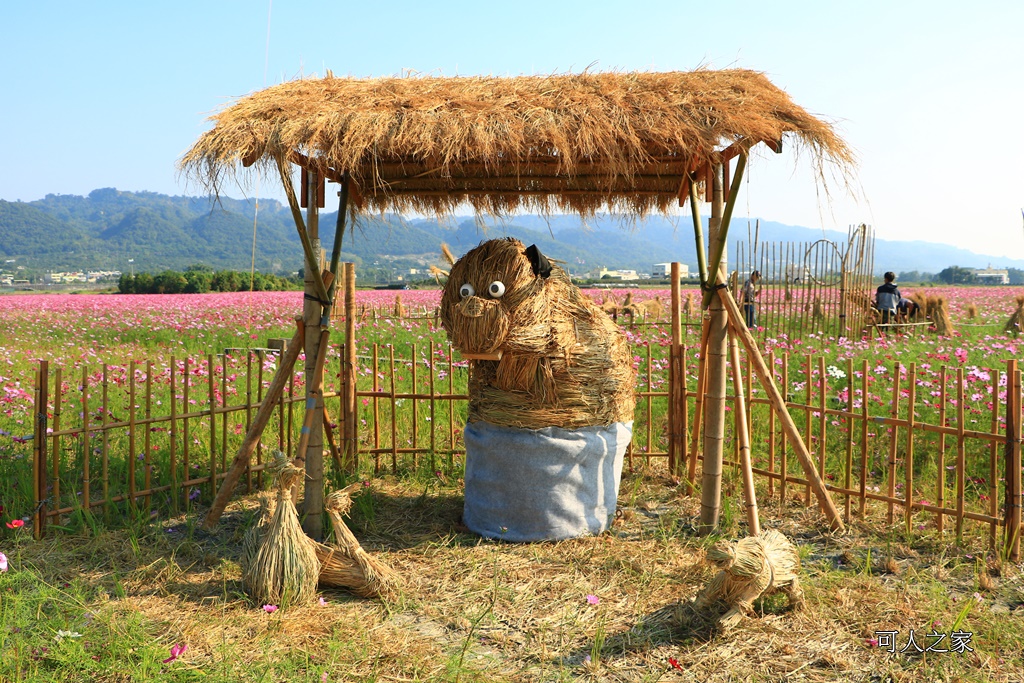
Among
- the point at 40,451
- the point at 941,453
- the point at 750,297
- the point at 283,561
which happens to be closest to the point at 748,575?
the point at 941,453

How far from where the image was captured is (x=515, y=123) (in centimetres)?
424

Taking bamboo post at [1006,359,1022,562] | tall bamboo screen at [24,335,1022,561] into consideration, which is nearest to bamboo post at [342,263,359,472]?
tall bamboo screen at [24,335,1022,561]

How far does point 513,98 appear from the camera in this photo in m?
4.56

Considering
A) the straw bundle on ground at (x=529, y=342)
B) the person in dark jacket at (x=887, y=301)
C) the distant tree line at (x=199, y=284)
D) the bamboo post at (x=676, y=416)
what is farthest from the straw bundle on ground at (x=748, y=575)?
the distant tree line at (x=199, y=284)

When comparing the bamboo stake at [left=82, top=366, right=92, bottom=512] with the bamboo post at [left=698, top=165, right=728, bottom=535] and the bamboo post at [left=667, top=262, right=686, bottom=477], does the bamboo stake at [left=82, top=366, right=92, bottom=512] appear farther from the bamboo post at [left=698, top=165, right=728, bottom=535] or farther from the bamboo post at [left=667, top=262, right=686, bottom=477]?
the bamboo post at [left=667, top=262, right=686, bottom=477]

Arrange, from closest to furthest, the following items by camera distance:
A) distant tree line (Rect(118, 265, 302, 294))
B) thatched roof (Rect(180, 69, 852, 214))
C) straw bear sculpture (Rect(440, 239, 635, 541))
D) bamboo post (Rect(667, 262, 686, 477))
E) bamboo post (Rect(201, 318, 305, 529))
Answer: thatched roof (Rect(180, 69, 852, 214)) → straw bear sculpture (Rect(440, 239, 635, 541)) → bamboo post (Rect(201, 318, 305, 529)) → bamboo post (Rect(667, 262, 686, 477)) → distant tree line (Rect(118, 265, 302, 294))

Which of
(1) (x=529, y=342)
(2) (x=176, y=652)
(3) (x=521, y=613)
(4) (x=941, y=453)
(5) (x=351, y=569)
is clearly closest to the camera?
(2) (x=176, y=652)

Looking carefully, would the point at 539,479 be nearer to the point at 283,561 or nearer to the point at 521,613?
the point at 521,613

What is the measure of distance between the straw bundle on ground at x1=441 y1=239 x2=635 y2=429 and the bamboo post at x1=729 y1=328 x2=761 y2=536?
795mm

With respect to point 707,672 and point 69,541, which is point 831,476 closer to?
point 707,672

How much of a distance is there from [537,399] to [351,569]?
4.95 ft

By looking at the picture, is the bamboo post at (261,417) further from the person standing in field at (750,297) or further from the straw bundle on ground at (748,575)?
the person standing in field at (750,297)

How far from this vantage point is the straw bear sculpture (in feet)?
14.6

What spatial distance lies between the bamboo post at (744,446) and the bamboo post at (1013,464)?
4.73 ft
